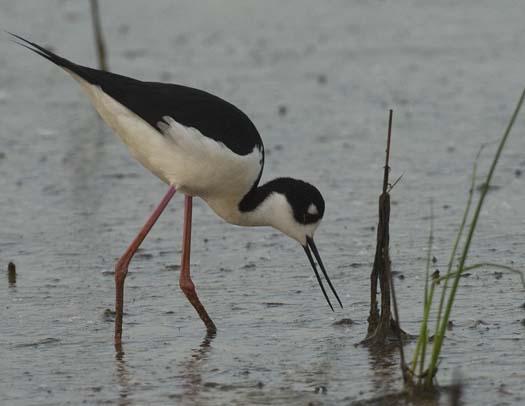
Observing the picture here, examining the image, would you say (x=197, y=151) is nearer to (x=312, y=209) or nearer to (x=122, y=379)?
(x=312, y=209)

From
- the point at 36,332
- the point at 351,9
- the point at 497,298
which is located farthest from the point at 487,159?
the point at 351,9

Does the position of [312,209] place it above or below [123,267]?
above

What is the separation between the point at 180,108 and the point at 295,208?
2.28 ft

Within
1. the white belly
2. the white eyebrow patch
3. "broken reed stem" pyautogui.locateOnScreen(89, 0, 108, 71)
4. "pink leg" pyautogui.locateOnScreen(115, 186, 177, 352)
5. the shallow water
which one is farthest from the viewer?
"broken reed stem" pyautogui.locateOnScreen(89, 0, 108, 71)

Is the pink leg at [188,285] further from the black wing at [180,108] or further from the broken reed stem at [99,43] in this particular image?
the broken reed stem at [99,43]

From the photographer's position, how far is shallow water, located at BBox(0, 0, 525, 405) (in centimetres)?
526

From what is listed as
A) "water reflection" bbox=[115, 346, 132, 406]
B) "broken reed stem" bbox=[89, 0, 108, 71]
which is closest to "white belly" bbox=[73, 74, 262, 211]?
"water reflection" bbox=[115, 346, 132, 406]

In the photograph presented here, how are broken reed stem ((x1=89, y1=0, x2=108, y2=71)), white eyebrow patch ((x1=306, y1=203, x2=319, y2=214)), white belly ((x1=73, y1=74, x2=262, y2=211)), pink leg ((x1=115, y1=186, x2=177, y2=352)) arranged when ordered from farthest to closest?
1. broken reed stem ((x1=89, y1=0, x2=108, y2=71))
2. white eyebrow patch ((x1=306, y1=203, x2=319, y2=214))
3. white belly ((x1=73, y1=74, x2=262, y2=211))
4. pink leg ((x1=115, y1=186, x2=177, y2=352))

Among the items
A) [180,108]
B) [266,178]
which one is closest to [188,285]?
[180,108]

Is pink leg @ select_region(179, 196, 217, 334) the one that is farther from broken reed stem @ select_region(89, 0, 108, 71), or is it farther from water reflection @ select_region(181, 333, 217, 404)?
broken reed stem @ select_region(89, 0, 108, 71)

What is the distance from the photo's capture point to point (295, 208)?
5.98 metres

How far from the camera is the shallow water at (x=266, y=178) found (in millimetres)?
5258

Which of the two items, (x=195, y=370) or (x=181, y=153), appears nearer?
(x=195, y=370)

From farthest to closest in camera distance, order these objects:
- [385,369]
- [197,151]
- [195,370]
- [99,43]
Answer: [99,43] → [197,151] → [195,370] → [385,369]
